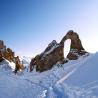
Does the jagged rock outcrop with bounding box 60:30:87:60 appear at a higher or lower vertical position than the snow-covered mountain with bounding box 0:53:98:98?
higher

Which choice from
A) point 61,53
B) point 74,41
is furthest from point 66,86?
point 74,41

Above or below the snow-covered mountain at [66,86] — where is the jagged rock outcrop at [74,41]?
above

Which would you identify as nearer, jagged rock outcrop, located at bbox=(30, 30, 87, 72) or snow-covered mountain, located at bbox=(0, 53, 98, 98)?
snow-covered mountain, located at bbox=(0, 53, 98, 98)

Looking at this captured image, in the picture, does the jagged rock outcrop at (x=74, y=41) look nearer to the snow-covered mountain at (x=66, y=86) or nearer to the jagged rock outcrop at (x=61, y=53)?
the jagged rock outcrop at (x=61, y=53)

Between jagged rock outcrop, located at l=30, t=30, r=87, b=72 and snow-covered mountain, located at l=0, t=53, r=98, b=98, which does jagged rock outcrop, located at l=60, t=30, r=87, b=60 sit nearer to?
jagged rock outcrop, located at l=30, t=30, r=87, b=72

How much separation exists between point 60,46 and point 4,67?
19015mm

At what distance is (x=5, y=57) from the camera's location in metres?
73.1

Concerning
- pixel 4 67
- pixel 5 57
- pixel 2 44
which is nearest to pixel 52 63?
pixel 4 67

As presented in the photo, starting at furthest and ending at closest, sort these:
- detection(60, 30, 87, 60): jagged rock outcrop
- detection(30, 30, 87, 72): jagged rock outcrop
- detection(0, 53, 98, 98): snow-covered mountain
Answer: detection(60, 30, 87, 60): jagged rock outcrop, detection(30, 30, 87, 72): jagged rock outcrop, detection(0, 53, 98, 98): snow-covered mountain

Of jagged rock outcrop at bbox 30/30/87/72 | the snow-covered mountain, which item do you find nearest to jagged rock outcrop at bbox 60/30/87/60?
jagged rock outcrop at bbox 30/30/87/72

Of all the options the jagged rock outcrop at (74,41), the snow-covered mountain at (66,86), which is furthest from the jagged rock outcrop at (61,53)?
the snow-covered mountain at (66,86)

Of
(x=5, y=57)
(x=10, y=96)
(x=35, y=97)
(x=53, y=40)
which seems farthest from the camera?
(x=5, y=57)

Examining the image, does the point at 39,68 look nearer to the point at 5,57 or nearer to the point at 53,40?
the point at 53,40

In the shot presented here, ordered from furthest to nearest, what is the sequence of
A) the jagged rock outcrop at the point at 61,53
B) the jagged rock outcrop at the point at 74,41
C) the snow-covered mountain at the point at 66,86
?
the jagged rock outcrop at the point at 74,41
the jagged rock outcrop at the point at 61,53
the snow-covered mountain at the point at 66,86
